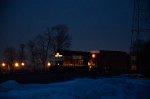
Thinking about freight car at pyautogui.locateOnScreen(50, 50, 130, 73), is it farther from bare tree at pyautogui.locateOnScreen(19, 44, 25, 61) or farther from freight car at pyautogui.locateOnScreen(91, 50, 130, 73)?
bare tree at pyautogui.locateOnScreen(19, 44, 25, 61)

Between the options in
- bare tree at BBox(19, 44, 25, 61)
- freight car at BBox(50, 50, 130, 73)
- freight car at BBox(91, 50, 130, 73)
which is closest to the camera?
freight car at BBox(50, 50, 130, 73)

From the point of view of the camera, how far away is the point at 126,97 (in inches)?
648

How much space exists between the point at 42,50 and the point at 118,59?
34.0 m

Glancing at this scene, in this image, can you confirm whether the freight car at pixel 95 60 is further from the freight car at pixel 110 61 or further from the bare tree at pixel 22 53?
the bare tree at pixel 22 53

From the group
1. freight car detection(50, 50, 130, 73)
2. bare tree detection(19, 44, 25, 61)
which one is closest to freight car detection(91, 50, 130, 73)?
freight car detection(50, 50, 130, 73)

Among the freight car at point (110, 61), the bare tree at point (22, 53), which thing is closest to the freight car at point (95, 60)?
the freight car at point (110, 61)

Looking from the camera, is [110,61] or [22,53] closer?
[110,61]

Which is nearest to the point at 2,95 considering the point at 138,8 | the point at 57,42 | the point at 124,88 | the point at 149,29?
the point at 124,88

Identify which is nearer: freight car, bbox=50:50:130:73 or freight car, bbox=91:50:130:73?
freight car, bbox=50:50:130:73

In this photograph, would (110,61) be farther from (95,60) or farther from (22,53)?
(22,53)

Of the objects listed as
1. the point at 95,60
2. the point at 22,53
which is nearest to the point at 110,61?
the point at 95,60

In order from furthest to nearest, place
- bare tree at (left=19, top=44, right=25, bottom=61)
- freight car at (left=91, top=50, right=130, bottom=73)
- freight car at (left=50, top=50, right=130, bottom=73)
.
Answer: bare tree at (left=19, top=44, right=25, bottom=61) → freight car at (left=91, top=50, right=130, bottom=73) → freight car at (left=50, top=50, right=130, bottom=73)

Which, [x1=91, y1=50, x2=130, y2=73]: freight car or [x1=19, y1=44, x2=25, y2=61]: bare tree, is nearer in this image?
[x1=91, y1=50, x2=130, y2=73]: freight car

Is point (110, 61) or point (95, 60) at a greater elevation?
point (95, 60)
